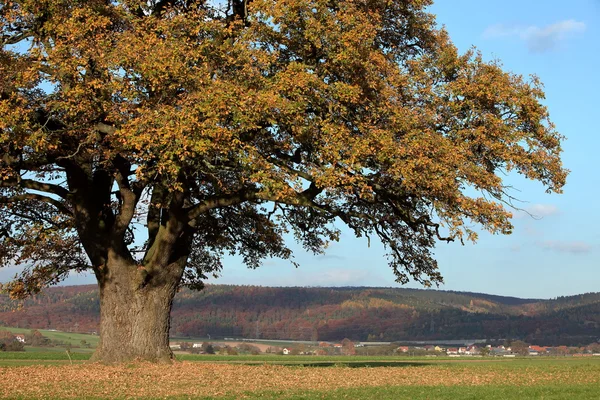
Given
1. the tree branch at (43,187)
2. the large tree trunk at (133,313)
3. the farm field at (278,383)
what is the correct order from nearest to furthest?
the farm field at (278,383) → the large tree trunk at (133,313) → the tree branch at (43,187)

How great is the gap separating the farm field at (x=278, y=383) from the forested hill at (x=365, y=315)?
115m

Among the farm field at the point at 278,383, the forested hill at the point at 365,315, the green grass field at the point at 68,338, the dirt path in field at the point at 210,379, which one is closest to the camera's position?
the farm field at the point at 278,383

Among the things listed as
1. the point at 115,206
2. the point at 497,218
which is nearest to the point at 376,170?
the point at 497,218

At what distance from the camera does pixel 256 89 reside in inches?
882

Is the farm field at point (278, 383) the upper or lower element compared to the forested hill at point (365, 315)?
lower

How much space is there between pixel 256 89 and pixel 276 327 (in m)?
146

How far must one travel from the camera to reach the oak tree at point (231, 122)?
71.0 ft

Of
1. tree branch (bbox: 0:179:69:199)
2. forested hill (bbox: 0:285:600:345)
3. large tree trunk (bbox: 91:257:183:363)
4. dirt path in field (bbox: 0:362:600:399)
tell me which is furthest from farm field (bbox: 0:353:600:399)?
forested hill (bbox: 0:285:600:345)

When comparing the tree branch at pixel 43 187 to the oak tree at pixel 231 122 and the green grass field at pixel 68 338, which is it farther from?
the green grass field at pixel 68 338

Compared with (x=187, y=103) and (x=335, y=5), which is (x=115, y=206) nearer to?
(x=187, y=103)

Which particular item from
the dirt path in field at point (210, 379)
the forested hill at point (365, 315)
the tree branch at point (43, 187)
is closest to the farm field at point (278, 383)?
the dirt path in field at point (210, 379)

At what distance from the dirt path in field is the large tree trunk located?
1.11 meters

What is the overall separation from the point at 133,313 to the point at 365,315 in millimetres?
147496

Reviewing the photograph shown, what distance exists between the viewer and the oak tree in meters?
21.6
